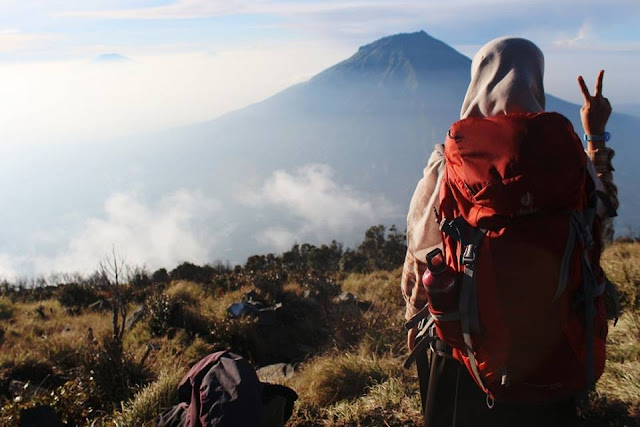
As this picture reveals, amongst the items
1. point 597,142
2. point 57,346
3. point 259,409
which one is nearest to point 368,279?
point 57,346

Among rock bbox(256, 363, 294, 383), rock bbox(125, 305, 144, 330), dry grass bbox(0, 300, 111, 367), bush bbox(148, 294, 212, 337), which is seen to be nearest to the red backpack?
rock bbox(256, 363, 294, 383)

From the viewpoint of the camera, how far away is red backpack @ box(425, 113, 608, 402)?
1435 mm

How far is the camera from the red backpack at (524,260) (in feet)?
4.71

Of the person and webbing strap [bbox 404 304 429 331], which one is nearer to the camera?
the person

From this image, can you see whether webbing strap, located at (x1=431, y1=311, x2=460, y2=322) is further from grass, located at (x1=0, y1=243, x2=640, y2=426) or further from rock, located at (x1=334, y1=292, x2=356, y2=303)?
rock, located at (x1=334, y1=292, x2=356, y2=303)

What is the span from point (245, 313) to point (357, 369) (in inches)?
151

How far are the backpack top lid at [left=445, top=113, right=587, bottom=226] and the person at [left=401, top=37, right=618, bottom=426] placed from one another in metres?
0.20

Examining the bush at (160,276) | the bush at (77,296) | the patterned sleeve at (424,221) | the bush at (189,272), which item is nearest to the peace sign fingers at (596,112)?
the patterned sleeve at (424,221)

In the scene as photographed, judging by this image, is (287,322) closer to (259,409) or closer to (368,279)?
(368,279)

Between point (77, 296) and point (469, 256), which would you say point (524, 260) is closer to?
point (469, 256)

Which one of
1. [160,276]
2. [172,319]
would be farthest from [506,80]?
[160,276]

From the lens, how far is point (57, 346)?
6.23 meters

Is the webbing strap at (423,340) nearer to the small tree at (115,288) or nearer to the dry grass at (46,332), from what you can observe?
the small tree at (115,288)

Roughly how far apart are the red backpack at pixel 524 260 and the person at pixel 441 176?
16 centimetres
